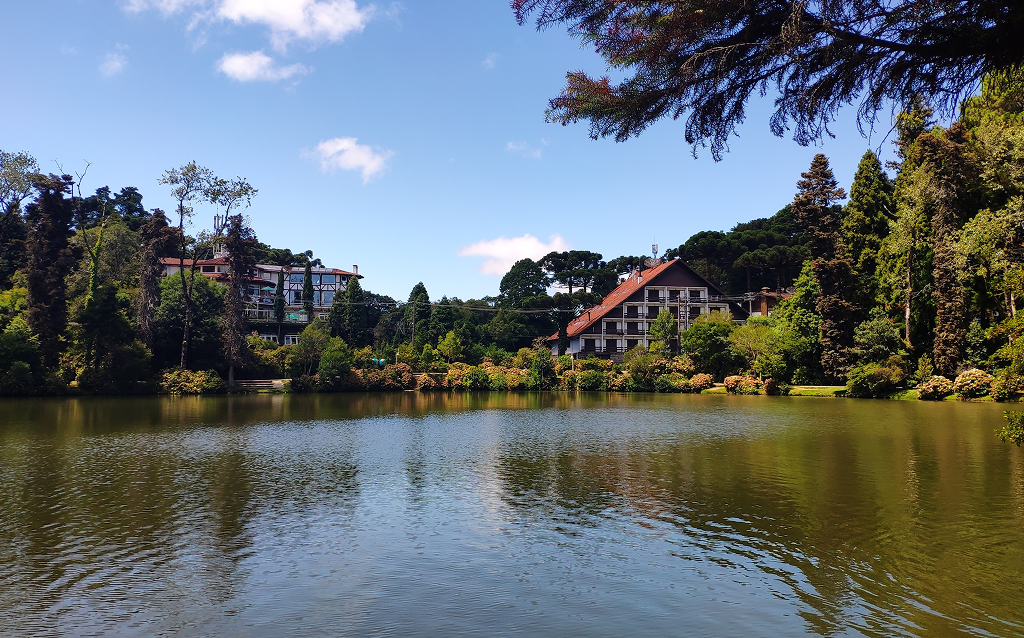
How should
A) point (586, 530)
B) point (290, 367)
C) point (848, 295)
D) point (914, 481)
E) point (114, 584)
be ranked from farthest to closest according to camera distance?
1. point (290, 367)
2. point (848, 295)
3. point (914, 481)
4. point (586, 530)
5. point (114, 584)

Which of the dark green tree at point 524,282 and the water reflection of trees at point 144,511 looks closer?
the water reflection of trees at point 144,511

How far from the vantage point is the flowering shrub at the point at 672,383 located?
58.3m

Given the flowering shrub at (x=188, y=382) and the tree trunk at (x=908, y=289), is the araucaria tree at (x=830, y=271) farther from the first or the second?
the flowering shrub at (x=188, y=382)

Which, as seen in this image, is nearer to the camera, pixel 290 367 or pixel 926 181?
pixel 926 181

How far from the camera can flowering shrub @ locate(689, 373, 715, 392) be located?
57.6 m

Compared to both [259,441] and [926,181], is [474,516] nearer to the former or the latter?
[259,441]

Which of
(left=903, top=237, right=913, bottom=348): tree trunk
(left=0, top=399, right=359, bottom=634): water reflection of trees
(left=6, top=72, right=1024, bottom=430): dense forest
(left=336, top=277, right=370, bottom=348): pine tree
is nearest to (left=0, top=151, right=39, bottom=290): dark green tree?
(left=6, top=72, right=1024, bottom=430): dense forest

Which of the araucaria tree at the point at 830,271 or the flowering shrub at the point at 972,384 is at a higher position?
the araucaria tree at the point at 830,271

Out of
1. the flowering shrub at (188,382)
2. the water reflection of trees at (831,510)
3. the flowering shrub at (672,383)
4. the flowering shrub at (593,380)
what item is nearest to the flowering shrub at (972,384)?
the water reflection of trees at (831,510)

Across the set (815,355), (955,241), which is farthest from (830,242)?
(955,241)

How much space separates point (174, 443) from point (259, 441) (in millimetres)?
2847

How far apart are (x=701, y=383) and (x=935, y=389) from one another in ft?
65.2

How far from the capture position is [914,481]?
15.5 metres

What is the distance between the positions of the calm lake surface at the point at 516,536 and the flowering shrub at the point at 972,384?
60.4ft
